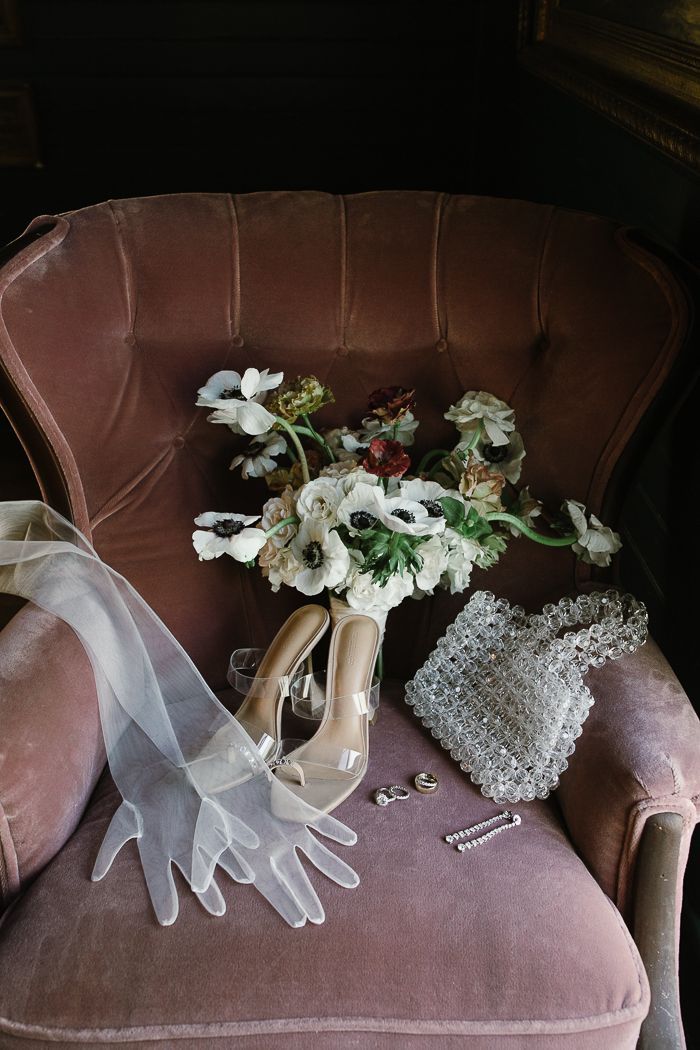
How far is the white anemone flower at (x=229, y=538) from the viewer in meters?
1.09

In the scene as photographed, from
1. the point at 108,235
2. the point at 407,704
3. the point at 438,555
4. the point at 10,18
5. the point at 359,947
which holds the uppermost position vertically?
the point at 10,18

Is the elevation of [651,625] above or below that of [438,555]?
below

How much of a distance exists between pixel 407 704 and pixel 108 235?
2.71ft

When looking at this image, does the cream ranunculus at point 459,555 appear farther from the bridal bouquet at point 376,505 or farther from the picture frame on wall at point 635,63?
the picture frame on wall at point 635,63

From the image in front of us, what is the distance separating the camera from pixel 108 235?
4.39 feet

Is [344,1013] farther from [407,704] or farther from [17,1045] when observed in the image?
[407,704]

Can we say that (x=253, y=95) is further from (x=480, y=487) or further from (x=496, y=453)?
(x=480, y=487)

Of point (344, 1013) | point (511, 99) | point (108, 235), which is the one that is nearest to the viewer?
point (344, 1013)

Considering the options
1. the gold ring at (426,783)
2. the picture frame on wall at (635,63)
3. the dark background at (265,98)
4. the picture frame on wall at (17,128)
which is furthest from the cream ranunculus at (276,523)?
the picture frame on wall at (17,128)

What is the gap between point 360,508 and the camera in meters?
1.07

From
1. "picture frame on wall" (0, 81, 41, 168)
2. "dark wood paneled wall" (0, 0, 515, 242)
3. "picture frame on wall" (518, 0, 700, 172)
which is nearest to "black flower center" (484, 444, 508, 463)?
"picture frame on wall" (518, 0, 700, 172)

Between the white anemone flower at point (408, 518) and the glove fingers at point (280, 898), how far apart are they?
1.34 feet

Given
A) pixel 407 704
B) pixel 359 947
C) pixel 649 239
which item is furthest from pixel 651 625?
pixel 359 947

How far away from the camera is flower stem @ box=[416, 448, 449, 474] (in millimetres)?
1284
